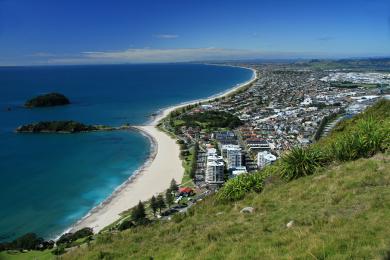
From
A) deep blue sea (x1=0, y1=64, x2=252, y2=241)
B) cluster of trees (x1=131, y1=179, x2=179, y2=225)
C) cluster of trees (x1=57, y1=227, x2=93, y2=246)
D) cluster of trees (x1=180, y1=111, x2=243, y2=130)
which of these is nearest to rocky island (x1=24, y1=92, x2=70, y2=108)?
deep blue sea (x1=0, y1=64, x2=252, y2=241)

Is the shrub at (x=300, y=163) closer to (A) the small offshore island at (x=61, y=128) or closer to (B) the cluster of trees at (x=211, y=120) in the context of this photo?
(B) the cluster of trees at (x=211, y=120)

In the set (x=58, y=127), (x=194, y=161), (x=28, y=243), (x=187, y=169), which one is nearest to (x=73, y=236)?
(x=28, y=243)

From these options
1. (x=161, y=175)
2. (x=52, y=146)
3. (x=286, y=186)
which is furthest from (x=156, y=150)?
(x=286, y=186)

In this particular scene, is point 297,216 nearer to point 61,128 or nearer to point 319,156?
point 319,156

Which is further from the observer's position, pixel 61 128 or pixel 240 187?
pixel 61 128

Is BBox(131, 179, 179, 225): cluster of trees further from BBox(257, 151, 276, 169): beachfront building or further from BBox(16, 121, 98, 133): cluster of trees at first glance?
BBox(16, 121, 98, 133): cluster of trees

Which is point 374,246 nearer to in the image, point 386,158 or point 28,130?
point 386,158
